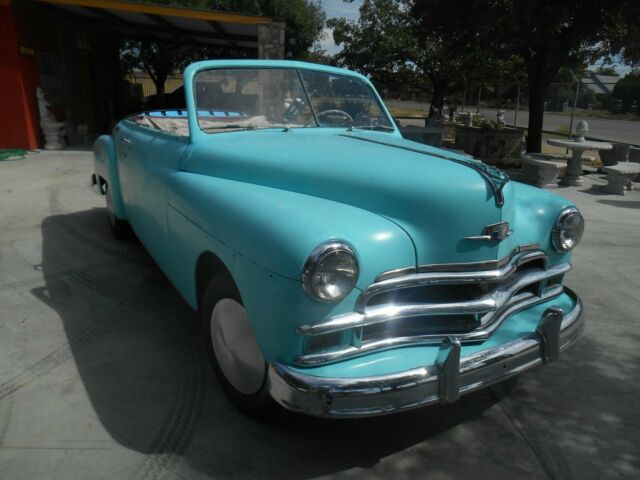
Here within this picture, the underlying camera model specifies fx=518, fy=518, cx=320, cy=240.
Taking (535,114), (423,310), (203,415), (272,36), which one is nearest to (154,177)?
(203,415)

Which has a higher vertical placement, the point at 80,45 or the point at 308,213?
the point at 80,45

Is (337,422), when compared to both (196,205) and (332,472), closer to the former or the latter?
(332,472)

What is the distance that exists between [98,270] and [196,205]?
2.18 metres

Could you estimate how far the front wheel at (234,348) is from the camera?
7.25 feet

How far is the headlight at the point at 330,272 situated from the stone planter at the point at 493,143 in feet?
34.5

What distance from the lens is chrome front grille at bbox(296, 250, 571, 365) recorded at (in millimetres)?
1916

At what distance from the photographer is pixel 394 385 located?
1853mm

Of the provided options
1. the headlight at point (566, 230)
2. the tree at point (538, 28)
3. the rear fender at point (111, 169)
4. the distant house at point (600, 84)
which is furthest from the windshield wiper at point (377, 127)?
the distant house at point (600, 84)

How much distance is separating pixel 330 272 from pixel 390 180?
621 millimetres

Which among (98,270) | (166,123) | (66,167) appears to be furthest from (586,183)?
(66,167)

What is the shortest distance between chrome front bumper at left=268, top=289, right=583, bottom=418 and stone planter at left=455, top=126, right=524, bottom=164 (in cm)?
1023

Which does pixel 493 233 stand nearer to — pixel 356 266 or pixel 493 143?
pixel 356 266

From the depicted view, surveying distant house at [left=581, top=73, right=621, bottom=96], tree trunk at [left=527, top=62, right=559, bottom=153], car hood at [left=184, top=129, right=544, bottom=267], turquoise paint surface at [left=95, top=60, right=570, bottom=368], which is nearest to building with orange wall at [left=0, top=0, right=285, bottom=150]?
tree trunk at [left=527, top=62, right=559, bottom=153]

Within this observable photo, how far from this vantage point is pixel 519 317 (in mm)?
2414
